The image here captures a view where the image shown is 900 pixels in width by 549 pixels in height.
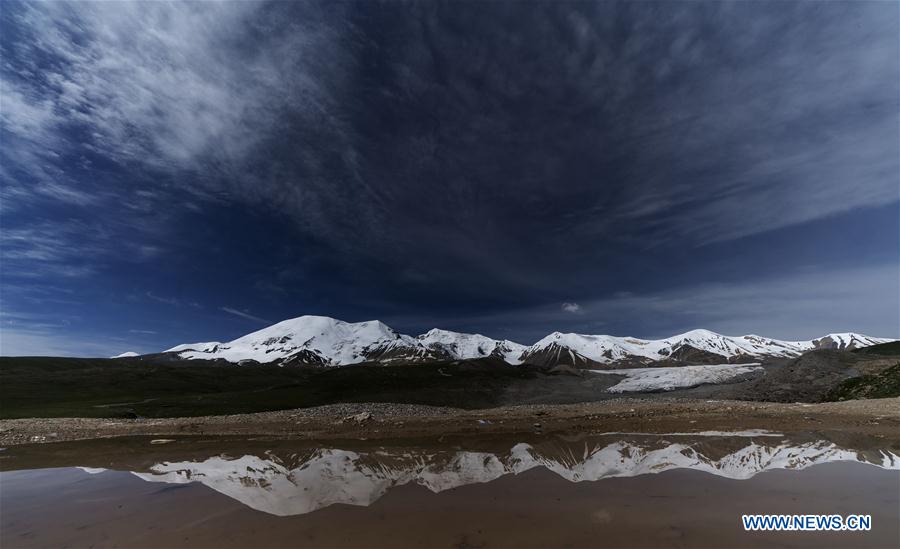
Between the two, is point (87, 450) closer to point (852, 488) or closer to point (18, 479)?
point (18, 479)

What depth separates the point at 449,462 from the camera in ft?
43.5

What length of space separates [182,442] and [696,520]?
2156cm

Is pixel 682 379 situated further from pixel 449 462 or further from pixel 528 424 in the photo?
pixel 449 462

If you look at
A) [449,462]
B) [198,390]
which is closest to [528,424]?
[449,462]

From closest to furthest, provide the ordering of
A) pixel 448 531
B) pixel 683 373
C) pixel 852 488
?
pixel 448 531
pixel 852 488
pixel 683 373

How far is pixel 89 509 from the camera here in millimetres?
9617

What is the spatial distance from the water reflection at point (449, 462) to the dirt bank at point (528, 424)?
9.00ft

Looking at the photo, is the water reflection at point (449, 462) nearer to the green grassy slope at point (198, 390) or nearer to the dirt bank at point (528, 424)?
the dirt bank at point (528, 424)

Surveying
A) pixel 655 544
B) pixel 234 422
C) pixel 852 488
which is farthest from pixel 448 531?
pixel 234 422

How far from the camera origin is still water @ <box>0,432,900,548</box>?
7262 millimetres

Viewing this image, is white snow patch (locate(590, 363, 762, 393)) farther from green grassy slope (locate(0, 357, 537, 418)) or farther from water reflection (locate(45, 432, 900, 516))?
water reflection (locate(45, 432, 900, 516))

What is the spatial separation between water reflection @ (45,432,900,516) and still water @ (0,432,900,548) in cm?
8

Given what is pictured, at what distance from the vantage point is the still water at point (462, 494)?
7.26 m

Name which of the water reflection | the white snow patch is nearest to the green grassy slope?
the white snow patch
